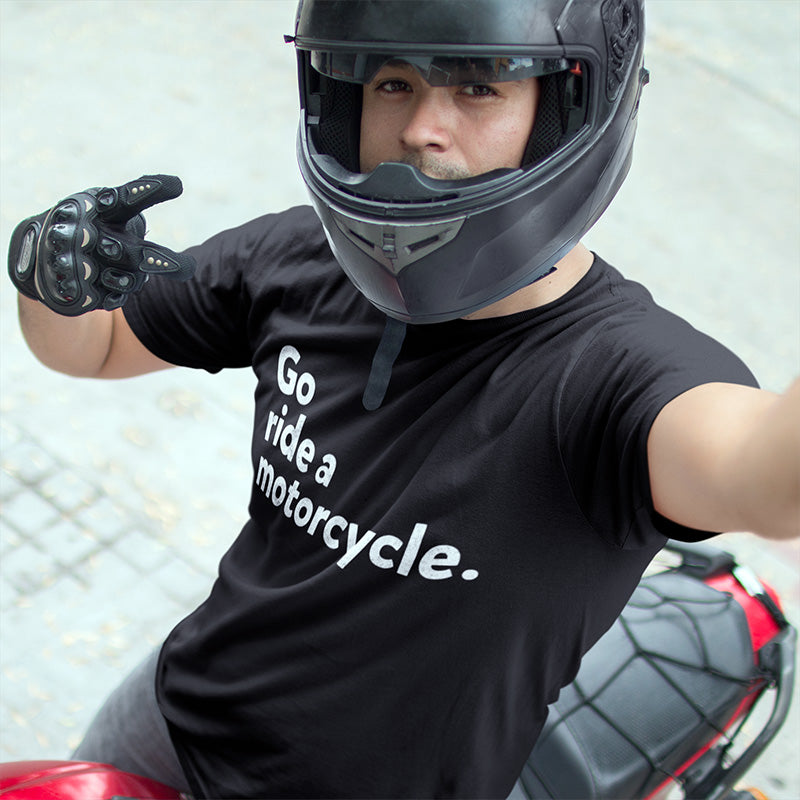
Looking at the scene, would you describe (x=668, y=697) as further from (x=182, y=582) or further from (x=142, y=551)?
(x=142, y=551)

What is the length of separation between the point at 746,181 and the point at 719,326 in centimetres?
120

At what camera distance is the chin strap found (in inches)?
55.4

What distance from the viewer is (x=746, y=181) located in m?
5.22

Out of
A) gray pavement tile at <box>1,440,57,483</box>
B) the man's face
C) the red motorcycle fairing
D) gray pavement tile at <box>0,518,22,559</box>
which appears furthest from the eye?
gray pavement tile at <box>1,440,57,483</box>

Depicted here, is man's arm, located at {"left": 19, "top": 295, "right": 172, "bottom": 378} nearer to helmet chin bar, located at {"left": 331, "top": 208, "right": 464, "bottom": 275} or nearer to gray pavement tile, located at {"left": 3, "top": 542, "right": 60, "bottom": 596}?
helmet chin bar, located at {"left": 331, "top": 208, "right": 464, "bottom": 275}

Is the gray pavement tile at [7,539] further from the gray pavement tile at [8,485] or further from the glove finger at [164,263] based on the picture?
the glove finger at [164,263]

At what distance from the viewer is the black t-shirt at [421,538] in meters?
1.25

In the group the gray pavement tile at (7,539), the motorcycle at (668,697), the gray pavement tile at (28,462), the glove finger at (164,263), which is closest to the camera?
the glove finger at (164,263)

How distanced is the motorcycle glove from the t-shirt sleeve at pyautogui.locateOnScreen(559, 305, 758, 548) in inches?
23.4

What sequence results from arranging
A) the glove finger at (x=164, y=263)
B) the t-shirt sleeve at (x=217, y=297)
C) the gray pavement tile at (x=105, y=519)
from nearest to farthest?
the glove finger at (x=164, y=263), the t-shirt sleeve at (x=217, y=297), the gray pavement tile at (x=105, y=519)

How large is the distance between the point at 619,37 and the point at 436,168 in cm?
28

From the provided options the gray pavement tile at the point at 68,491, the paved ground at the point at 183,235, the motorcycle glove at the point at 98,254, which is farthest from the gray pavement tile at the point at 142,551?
the motorcycle glove at the point at 98,254

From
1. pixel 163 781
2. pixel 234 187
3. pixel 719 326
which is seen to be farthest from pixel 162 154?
pixel 163 781

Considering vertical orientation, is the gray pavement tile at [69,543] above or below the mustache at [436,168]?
below
